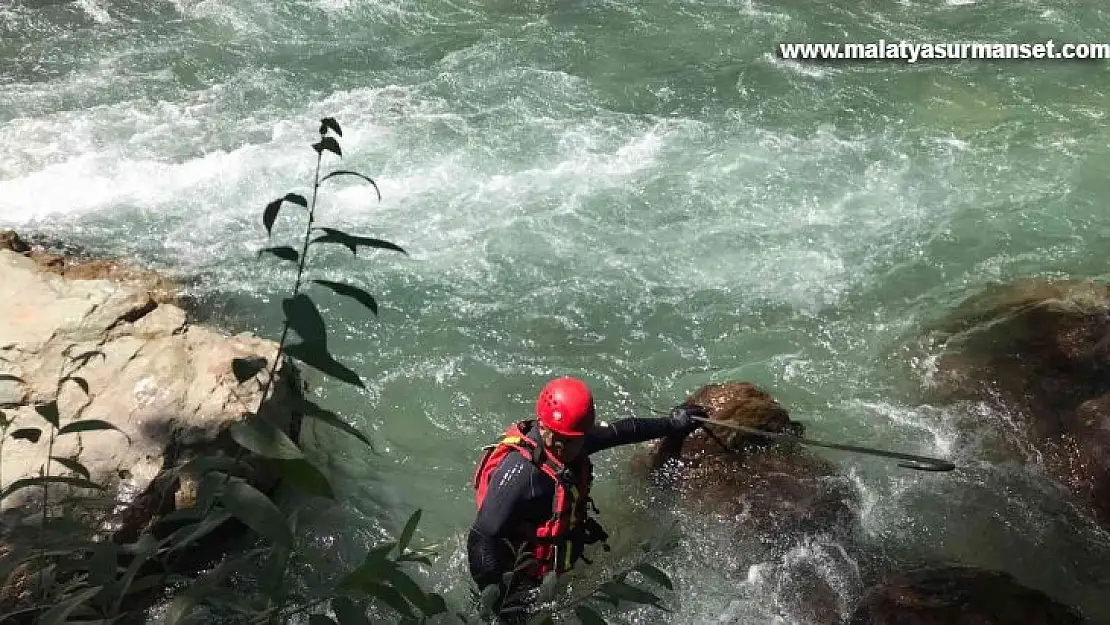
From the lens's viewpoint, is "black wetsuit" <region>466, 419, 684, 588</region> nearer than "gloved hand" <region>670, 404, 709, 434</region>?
Yes

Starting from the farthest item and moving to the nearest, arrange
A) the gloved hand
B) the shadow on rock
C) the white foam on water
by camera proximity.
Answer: the white foam on water < the gloved hand < the shadow on rock

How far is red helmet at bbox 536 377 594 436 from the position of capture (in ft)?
12.6

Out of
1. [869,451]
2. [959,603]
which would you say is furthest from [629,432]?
[959,603]

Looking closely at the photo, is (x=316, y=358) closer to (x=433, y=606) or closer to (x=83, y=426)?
(x=433, y=606)

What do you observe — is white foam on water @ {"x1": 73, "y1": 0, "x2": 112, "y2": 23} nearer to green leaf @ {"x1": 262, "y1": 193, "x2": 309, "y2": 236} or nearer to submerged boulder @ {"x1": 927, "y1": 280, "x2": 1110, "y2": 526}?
submerged boulder @ {"x1": 927, "y1": 280, "x2": 1110, "y2": 526}

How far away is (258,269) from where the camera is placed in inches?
270

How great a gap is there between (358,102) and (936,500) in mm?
6283

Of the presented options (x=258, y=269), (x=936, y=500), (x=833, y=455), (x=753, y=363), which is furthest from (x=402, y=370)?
(x=936, y=500)

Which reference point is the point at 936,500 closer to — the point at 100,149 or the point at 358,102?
the point at 358,102

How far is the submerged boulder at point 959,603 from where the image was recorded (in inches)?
160

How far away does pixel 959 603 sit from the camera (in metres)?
4.12

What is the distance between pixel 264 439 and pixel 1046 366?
578 cm

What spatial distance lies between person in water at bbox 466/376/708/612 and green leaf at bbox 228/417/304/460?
235 centimetres

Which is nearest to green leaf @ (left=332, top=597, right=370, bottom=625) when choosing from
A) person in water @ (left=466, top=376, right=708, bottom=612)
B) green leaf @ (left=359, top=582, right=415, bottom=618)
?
green leaf @ (left=359, top=582, right=415, bottom=618)
